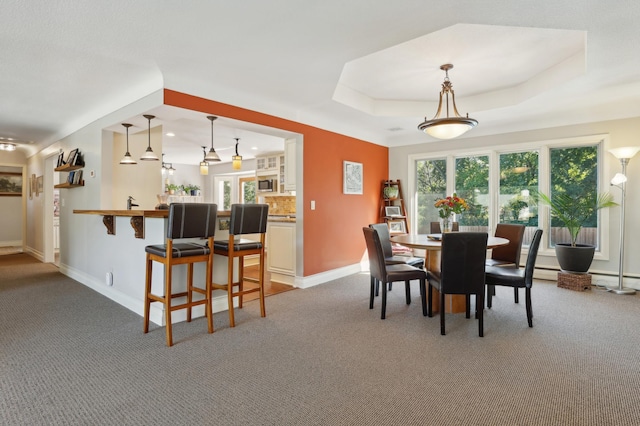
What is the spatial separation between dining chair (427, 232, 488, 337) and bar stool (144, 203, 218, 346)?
2.02 m

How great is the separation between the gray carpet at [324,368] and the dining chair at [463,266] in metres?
0.34

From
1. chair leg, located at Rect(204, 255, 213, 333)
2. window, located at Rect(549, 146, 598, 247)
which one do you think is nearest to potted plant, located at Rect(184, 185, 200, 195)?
chair leg, located at Rect(204, 255, 213, 333)

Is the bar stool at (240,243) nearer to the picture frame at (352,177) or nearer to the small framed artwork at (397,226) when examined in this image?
the picture frame at (352,177)

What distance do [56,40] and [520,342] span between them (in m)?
4.39

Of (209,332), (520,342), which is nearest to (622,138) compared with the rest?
(520,342)

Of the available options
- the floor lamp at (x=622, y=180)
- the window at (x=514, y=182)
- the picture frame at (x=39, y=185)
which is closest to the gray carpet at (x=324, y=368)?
the floor lamp at (x=622, y=180)

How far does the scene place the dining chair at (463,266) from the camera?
9.49 ft

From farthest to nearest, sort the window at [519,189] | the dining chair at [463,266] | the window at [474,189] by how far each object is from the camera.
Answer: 1. the window at [474,189]
2. the window at [519,189]
3. the dining chair at [463,266]

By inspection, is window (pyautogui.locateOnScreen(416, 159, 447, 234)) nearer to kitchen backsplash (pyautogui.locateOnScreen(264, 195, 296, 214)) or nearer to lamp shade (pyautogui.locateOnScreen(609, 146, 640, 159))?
lamp shade (pyautogui.locateOnScreen(609, 146, 640, 159))

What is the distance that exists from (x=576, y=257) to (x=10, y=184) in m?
12.2

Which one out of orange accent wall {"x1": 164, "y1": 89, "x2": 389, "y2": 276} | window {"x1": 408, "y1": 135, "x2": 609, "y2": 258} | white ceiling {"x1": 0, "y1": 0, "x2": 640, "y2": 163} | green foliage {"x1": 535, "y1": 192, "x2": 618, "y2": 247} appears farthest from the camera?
window {"x1": 408, "y1": 135, "x2": 609, "y2": 258}

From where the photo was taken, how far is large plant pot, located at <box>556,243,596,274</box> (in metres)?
4.41

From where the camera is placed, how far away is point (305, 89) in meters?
3.84

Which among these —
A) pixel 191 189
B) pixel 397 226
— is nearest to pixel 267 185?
pixel 397 226
